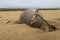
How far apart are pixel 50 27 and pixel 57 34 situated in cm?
13

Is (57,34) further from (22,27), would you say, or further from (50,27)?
(22,27)
